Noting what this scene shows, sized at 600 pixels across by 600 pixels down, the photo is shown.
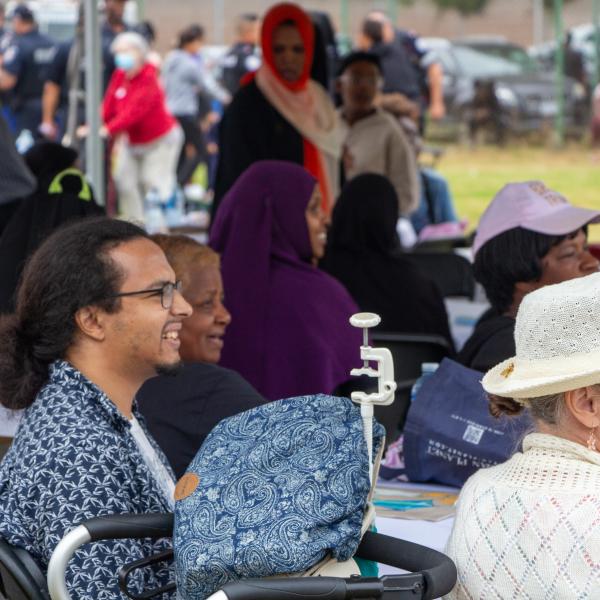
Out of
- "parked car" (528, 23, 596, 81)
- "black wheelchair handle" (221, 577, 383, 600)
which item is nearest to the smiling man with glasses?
"black wheelchair handle" (221, 577, 383, 600)

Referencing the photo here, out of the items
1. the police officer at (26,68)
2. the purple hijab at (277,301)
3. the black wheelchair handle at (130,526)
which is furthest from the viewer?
the police officer at (26,68)

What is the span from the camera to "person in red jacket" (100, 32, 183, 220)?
35.4 feet

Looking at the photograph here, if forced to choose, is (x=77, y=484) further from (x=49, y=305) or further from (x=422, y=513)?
(x=422, y=513)

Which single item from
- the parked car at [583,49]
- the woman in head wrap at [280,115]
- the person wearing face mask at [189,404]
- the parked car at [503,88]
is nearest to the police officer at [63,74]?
the woman in head wrap at [280,115]

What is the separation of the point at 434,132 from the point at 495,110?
0.95 meters

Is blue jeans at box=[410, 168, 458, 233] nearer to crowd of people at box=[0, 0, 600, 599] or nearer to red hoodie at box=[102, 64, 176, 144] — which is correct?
crowd of people at box=[0, 0, 600, 599]

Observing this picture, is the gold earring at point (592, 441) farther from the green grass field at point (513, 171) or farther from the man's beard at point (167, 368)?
the green grass field at point (513, 171)

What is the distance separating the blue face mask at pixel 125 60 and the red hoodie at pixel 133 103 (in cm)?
11

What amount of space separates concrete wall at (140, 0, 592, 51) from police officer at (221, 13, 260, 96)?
7346 millimetres

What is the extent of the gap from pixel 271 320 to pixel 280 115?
6.83ft

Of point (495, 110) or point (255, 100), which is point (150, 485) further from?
point (495, 110)

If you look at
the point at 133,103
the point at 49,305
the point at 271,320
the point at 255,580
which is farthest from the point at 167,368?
the point at 133,103

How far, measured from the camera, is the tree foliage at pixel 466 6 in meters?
23.8

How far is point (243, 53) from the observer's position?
46.2 ft
